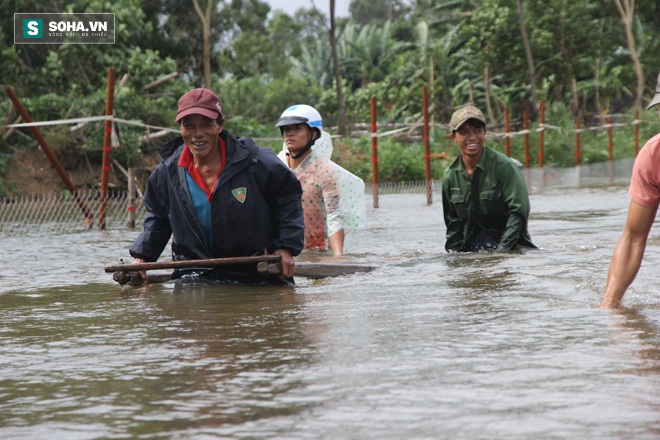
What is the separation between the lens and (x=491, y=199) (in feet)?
26.5

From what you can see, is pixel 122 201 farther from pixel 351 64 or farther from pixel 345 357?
pixel 351 64

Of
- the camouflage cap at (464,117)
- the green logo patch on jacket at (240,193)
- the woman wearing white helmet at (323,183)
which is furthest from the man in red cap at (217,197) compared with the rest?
the camouflage cap at (464,117)

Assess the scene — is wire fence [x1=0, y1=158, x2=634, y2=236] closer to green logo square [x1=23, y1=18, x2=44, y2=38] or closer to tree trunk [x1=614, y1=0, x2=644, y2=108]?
green logo square [x1=23, y1=18, x2=44, y2=38]

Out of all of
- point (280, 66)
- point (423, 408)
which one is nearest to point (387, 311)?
point (423, 408)

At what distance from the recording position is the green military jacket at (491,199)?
26.2ft

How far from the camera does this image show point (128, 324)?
17.5ft

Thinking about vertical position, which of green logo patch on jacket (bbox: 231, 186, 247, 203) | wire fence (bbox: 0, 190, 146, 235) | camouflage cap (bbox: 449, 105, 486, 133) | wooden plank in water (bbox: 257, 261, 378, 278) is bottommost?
wooden plank in water (bbox: 257, 261, 378, 278)

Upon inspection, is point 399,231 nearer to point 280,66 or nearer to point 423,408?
Result: point 423,408

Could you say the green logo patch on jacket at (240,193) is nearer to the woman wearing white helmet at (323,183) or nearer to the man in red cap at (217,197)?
the man in red cap at (217,197)

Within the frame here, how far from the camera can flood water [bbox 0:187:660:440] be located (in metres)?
3.20

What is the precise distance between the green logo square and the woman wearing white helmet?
1494cm

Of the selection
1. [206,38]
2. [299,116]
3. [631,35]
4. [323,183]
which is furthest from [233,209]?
[631,35]

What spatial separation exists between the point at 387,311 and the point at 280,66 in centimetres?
4718

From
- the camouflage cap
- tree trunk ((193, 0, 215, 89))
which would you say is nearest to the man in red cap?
the camouflage cap
